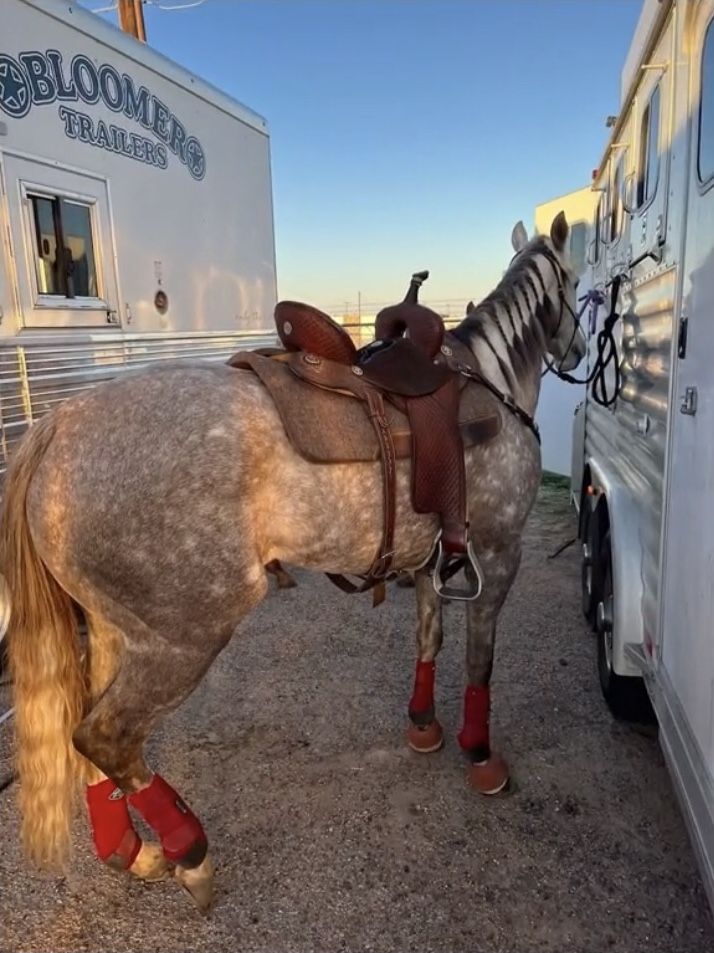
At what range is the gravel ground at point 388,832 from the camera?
191 centimetres

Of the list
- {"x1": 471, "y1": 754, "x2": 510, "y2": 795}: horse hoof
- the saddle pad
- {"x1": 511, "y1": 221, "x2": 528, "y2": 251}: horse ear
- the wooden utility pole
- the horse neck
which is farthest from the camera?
the wooden utility pole

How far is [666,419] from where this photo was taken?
214cm

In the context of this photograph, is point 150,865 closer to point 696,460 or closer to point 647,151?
point 696,460

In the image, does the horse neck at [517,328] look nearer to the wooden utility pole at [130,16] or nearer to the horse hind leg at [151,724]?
→ the horse hind leg at [151,724]

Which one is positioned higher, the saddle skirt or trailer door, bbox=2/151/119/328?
trailer door, bbox=2/151/119/328

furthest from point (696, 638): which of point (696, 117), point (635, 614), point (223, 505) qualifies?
point (696, 117)

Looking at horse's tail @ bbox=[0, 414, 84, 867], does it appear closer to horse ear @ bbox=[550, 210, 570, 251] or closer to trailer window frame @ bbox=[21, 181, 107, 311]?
horse ear @ bbox=[550, 210, 570, 251]

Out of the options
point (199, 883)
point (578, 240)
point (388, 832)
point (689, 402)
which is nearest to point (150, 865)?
point (199, 883)

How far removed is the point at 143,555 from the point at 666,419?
1.69 m

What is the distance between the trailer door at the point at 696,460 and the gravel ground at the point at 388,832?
0.63 m

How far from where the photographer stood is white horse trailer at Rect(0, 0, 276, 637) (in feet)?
11.9

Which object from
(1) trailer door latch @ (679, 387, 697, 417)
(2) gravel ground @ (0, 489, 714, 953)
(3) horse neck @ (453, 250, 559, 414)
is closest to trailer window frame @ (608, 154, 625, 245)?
(3) horse neck @ (453, 250, 559, 414)

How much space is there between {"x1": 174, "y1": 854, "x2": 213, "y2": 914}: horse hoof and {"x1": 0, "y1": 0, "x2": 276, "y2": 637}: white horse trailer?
159cm

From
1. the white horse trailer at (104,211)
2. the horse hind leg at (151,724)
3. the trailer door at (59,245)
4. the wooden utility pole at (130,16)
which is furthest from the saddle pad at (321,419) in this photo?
the wooden utility pole at (130,16)
